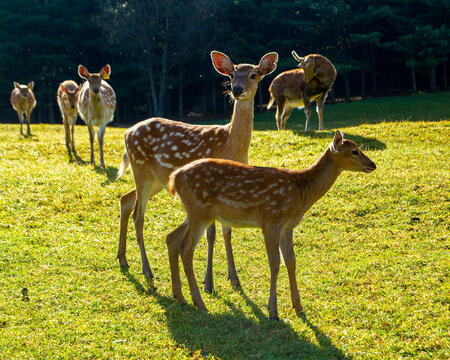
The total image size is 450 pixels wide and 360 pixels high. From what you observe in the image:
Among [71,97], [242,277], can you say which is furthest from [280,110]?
[242,277]

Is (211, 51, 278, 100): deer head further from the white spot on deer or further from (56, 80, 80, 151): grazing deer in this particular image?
(56, 80, 80, 151): grazing deer

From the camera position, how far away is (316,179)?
6.73 meters

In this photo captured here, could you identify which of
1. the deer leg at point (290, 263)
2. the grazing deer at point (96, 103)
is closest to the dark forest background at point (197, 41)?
the grazing deer at point (96, 103)

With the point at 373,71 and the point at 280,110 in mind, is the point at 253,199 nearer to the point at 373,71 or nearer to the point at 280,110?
the point at 280,110

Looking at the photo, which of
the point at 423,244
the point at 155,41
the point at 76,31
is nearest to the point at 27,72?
the point at 76,31

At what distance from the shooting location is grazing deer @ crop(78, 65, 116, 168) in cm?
1553

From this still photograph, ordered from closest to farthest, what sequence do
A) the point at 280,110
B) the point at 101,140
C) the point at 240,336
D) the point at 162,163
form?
the point at 240,336
the point at 162,163
the point at 101,140
the point at 280,110

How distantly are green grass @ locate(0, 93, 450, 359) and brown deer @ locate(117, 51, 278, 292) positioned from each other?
87 centimetres

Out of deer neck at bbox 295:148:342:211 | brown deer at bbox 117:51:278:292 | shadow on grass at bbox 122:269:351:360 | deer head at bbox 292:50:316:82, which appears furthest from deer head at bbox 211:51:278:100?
deer head at bbox 292:50:316:82

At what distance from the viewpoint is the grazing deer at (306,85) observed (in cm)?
1794

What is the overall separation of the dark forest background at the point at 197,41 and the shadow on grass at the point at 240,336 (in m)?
33.2

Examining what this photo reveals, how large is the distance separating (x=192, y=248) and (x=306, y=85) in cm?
1293

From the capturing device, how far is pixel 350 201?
10789 mm

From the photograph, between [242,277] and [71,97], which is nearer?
[242,277]
